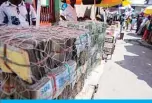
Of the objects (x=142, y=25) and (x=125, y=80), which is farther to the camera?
(x=142, y=25)

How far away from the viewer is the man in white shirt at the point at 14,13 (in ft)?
9.85

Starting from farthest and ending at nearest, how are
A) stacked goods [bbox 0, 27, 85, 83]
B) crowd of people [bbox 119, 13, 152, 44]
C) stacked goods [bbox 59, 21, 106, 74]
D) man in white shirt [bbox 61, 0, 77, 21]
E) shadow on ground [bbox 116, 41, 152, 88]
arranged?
crowd of people [bbox 119, 13, 152, 44] → shadow on ground [bbox 116, 41, 152, 88] → man in white shirt [bbox 61, 0, 77, 21] → stacked goods [bbox 59, 21, 106, 74] → stacked goods [bbox 0, 27, 85, 83]

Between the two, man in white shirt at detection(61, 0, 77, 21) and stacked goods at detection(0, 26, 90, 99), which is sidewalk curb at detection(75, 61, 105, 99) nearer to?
stacked goods at detection(0, 26, 90, 99)

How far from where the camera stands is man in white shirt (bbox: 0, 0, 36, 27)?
3.00m

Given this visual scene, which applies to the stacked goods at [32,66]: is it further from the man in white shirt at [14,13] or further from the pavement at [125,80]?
the pavement at [125,80]

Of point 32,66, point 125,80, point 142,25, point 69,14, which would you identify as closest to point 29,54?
point 32,66

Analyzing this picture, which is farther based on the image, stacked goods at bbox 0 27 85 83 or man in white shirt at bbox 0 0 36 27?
man in white shirt at bbox 0 0 36 27

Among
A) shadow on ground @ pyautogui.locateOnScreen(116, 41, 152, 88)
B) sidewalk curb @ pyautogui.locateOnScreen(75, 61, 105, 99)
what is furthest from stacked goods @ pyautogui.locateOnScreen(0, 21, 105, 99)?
shadow on ground @ pyautogui.locateOnScreen(116, 41, 152, 88)

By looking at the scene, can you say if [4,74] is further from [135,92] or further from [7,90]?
[135,92]

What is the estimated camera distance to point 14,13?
3023 millimetres

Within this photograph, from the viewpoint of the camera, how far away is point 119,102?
1.27 metres

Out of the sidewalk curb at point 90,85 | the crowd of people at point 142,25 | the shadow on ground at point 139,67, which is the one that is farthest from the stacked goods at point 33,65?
the crowd of people at point 142,25

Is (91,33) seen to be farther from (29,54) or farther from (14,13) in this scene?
(29,54)

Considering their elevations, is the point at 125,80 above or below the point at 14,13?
below
